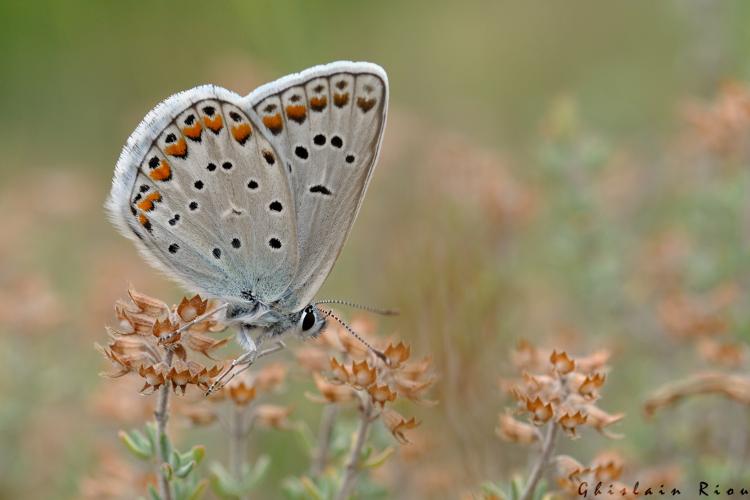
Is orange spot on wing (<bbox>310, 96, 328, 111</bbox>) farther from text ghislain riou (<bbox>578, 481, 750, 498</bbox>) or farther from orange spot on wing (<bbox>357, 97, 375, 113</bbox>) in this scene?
text ghislain riou (<bbox>578, 481, 750, 498</bbox>)

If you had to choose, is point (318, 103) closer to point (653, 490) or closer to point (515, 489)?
point (515, 489)

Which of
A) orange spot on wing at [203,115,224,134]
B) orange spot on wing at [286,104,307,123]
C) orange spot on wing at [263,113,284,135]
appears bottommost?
orange spot on wing at [203,115,224,134]

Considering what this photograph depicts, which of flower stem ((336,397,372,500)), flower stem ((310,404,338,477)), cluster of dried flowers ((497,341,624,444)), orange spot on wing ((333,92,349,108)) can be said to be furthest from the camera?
orange spot on wing ((333,92,349,108))

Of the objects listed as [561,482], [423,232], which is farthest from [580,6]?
[561,482]

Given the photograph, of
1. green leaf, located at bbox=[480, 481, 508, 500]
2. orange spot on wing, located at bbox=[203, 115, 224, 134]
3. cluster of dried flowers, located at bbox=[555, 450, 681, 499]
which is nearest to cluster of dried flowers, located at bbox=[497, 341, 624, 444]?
cluster of dried flowers, located at bbox=[555, 450, 681, 499]

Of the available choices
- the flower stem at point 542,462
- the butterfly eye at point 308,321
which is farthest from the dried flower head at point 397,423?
the butterfly eye at point 308,321

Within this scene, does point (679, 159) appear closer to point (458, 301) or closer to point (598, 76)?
point (598, 76)

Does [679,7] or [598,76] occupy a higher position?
[598,76]
